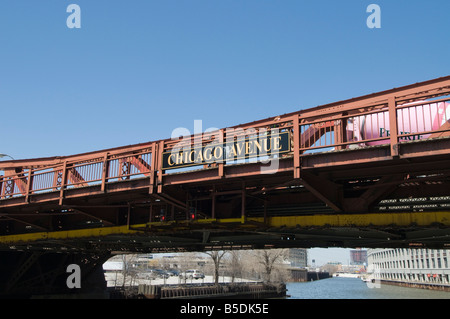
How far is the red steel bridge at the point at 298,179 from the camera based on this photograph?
13.7 metres

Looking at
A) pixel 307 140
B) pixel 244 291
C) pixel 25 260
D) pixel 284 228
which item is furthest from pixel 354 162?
pixel 244 291

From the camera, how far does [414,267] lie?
108 m

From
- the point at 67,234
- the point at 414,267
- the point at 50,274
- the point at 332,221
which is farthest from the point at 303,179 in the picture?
the point at 414,267

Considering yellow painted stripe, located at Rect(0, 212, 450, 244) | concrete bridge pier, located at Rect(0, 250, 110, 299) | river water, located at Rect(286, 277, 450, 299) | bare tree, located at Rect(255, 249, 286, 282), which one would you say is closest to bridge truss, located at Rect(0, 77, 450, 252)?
yellow painted stripe, located at Rect(0, 212, 450, 244)

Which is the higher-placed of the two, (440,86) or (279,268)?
(440,86)

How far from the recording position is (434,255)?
9575 cm

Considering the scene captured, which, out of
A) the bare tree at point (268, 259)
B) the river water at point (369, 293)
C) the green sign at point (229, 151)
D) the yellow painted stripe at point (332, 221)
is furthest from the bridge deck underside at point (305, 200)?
the bare tree at point (268, 259)

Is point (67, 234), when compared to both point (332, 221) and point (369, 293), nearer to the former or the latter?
point (332, 221)

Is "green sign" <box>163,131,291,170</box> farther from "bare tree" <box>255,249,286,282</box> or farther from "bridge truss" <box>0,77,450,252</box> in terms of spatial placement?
"bare tree" <box>255,249,286,282</box>

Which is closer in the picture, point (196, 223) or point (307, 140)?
point (307, 140)

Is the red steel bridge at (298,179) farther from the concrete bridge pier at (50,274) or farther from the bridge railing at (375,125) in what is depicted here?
the concrete bridge pier at (50,274)

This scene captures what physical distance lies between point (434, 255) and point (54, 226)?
91.9 m

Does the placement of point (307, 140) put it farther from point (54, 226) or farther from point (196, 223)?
point (54, 226)

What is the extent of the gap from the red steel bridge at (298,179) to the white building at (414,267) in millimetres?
76345
